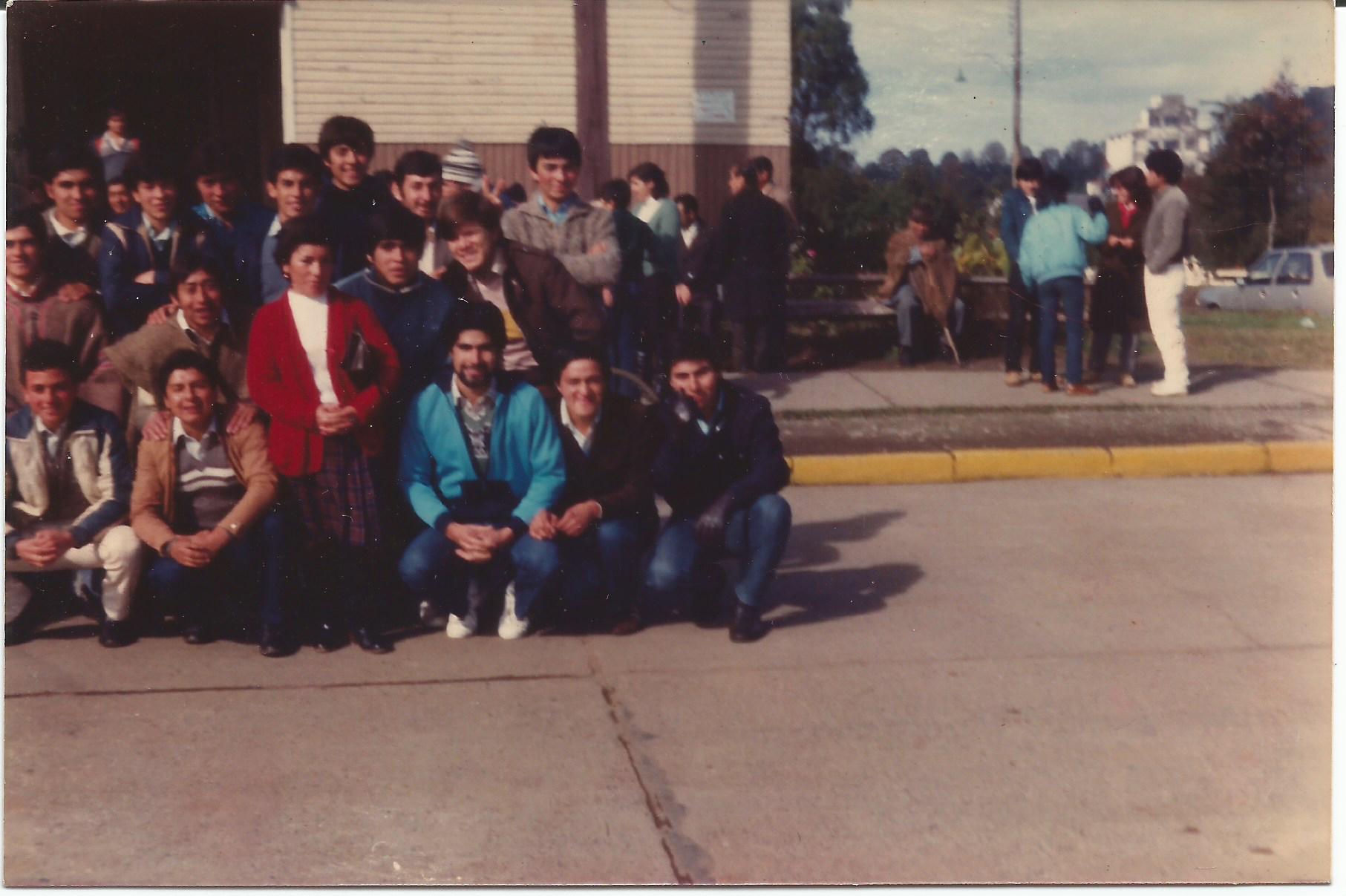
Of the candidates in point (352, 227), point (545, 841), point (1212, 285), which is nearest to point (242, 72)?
point (1212, 285)

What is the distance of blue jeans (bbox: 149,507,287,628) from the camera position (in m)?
5.29

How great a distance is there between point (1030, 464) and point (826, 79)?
2707mm

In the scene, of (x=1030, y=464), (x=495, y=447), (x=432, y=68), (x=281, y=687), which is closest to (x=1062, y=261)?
(x=1030, y=464)

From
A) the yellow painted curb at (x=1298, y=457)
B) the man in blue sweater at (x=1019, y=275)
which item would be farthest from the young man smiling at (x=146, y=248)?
the man in blue sweater at (x=1019, y=275)

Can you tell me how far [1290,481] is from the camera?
27.2ft

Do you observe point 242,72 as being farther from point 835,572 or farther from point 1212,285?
point 835,572

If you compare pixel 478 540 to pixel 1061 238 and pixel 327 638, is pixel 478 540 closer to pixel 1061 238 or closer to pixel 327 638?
pixel 327 638

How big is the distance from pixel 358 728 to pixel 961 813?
5.82 feet

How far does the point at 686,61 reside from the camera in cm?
1261

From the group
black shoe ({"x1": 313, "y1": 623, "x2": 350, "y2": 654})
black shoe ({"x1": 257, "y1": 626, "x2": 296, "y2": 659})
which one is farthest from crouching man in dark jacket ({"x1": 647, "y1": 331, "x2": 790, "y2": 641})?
black shoe ({"x1": 257, "y1": 626, "x2": 296, "y2": 659})

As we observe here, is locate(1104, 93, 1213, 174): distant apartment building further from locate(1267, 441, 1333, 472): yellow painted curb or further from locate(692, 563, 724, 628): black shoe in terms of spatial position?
locate(692, 563, 724, 628): black shoe

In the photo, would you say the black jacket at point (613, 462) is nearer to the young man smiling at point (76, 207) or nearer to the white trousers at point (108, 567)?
the white trousers at point (108, 567)

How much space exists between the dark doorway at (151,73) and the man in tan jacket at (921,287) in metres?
5.09

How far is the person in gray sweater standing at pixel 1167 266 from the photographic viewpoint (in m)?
10.2
